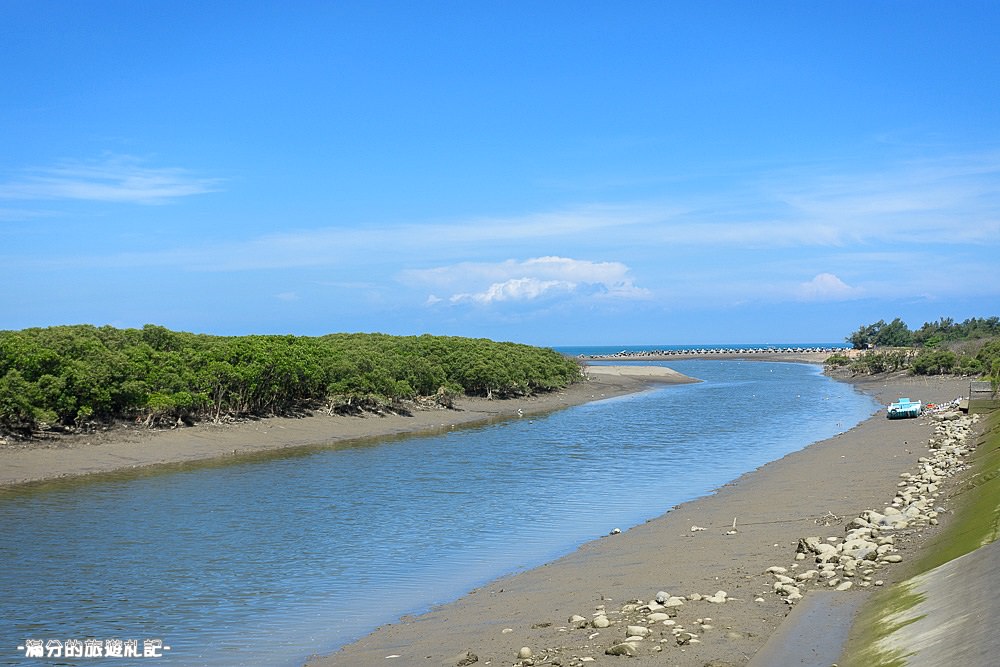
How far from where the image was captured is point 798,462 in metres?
39.4

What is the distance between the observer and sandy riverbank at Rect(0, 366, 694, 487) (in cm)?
3909

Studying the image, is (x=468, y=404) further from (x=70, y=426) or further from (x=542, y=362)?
(x=70, y=426)

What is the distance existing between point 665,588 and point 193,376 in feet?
130

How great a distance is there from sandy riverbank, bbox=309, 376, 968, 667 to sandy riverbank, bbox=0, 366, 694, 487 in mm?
25149

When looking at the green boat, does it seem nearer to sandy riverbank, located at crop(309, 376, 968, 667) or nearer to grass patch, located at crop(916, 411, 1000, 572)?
sandy riverbank, located at crop(309, 376, 968, 667)

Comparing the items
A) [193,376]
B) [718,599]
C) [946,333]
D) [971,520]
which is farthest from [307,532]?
[946,333]

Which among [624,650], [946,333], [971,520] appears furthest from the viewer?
[946,333]

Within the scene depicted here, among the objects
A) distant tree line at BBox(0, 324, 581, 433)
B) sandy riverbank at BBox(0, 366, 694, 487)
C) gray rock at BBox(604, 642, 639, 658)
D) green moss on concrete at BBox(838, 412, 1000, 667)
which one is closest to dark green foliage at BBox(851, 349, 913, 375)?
sandy riverbank at BBox(0, 366, 694, 487)

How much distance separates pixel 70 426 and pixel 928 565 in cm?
4133

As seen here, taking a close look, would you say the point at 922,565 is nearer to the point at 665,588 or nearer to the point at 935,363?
the point at 665,588

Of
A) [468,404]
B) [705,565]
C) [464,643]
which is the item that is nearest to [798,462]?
[705,565]

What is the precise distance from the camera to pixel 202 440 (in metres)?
48.4

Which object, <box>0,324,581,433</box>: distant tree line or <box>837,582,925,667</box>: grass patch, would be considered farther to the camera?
<box>0,324,581,433</box>: distant tree line

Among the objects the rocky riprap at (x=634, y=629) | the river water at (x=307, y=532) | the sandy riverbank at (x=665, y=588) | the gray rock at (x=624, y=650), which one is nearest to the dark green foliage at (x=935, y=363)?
the river water at (x=307, y=532)
